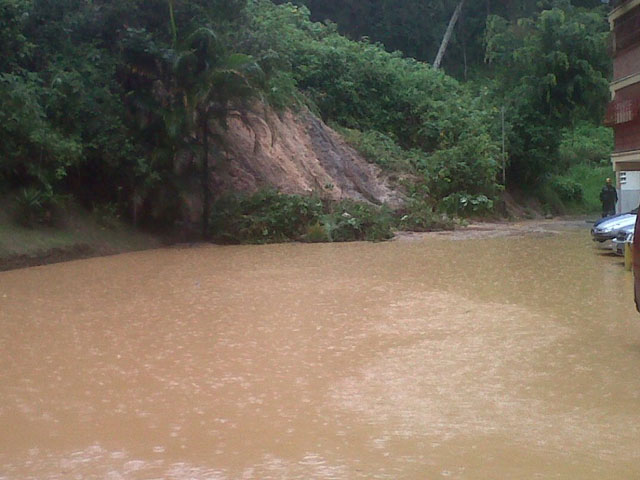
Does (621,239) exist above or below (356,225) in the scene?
below

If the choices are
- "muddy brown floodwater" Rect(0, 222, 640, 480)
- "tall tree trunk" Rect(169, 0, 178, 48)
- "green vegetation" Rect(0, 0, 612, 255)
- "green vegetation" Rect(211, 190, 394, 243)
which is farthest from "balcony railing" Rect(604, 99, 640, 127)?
"tall tree trunk" Rect(169, 0, 178, 48)

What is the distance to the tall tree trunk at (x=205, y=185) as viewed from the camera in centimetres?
2452

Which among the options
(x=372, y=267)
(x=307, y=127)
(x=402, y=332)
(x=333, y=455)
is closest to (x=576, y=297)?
(x=402, y=332)

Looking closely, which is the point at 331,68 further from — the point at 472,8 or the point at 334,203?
the point at 472,8

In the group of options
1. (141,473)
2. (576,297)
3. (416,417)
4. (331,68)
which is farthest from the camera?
(331,68)

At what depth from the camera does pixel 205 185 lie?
25.0 metres

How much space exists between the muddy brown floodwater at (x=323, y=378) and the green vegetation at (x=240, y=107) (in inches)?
329

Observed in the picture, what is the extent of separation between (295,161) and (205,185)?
500cm

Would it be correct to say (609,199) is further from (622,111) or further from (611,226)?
(611,226)

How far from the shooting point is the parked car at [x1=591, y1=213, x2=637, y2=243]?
1851cm

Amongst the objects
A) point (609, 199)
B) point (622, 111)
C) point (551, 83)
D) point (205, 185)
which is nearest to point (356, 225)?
point (205, 185)

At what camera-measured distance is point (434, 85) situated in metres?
39.3

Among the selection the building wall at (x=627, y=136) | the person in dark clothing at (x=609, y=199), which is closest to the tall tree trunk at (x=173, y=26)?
the building wall at (x=627, y=136)

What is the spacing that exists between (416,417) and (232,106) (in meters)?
19.0
